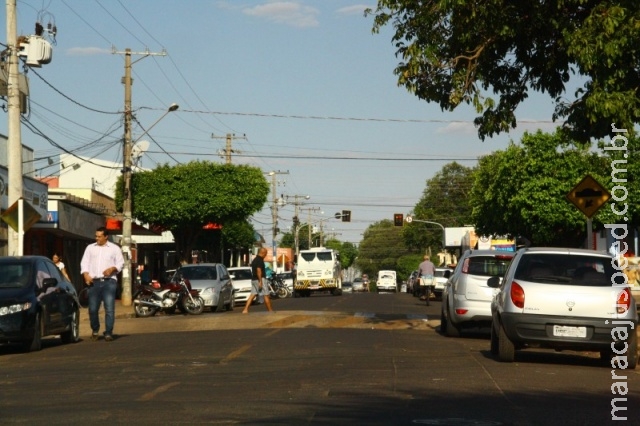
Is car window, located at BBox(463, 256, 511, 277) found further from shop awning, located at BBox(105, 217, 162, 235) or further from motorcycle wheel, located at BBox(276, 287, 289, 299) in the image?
motorcycle wheel, located at BBox(276, 287, 289, 299)

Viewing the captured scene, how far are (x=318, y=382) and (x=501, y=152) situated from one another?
43.9 meters

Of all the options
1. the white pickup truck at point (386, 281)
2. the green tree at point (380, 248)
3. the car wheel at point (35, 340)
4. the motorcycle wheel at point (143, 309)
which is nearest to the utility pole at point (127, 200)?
the motorcycle wheel at point (143, 309)

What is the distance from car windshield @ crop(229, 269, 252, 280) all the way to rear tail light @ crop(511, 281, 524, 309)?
1155 inches

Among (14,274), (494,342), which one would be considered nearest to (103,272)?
(14,274)

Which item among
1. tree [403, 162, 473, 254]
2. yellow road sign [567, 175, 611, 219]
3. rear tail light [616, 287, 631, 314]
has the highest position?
tree [403, 162, 473, 254]

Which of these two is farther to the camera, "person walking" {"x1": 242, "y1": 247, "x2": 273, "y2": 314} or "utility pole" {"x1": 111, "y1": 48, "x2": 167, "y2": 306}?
"utility pole" {"x1": 111, "y1": 48, "x2": 167, "y2": 306}

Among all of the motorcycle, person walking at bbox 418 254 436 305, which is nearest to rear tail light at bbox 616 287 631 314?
the motorcycle

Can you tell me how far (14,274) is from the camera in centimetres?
1836

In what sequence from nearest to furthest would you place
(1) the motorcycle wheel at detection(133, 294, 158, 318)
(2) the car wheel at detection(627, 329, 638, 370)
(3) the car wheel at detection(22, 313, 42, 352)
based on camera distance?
1. (2) the car wheel at detection(627, 329, 638, 370)
2. (3) the car wheel at detection(22, 313, 42, 352)
3. (1) the motorcycle wheel at detection(133, 294, 158, 318)

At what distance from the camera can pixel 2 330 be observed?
17047 millimetres

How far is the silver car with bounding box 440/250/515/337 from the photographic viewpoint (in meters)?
19.8

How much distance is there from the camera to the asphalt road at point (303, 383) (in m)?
9.69

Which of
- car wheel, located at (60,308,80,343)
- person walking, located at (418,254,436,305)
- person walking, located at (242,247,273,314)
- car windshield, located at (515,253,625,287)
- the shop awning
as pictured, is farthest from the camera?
the shop awning

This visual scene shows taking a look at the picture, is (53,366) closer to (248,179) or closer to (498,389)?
(498,389)
